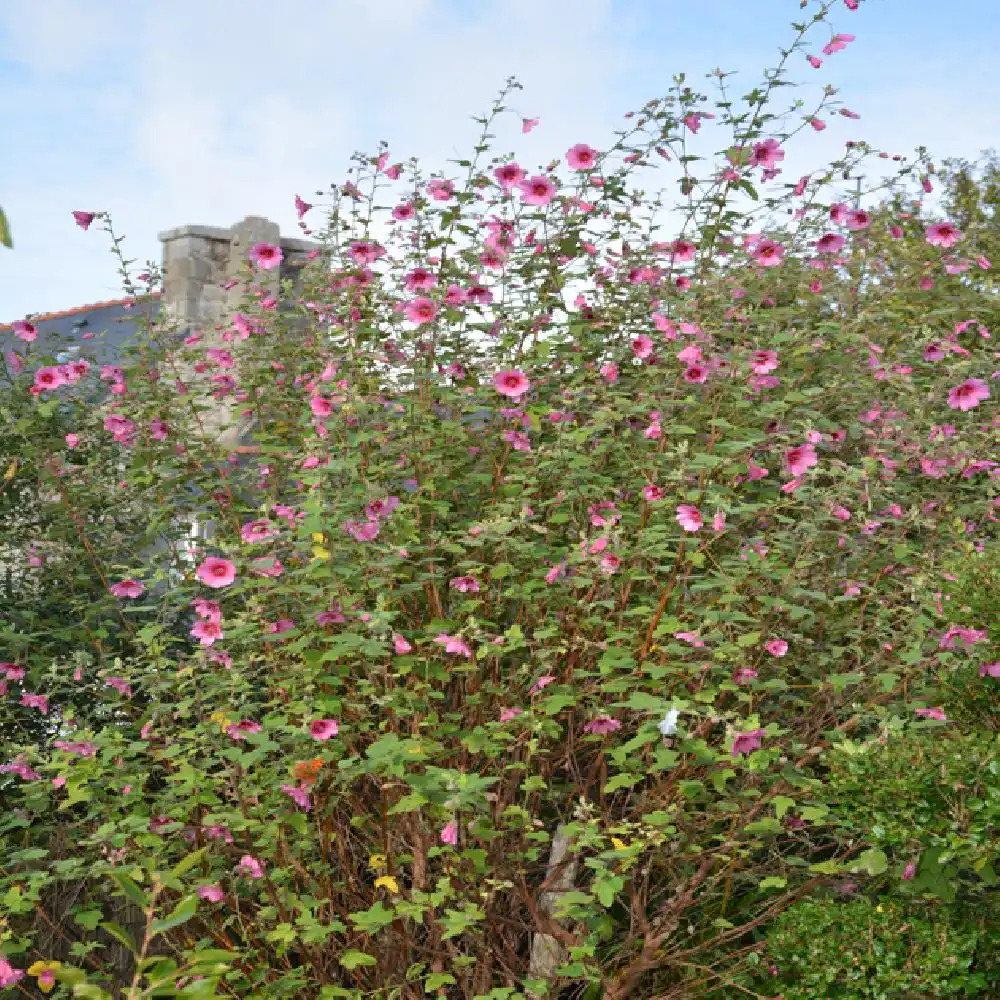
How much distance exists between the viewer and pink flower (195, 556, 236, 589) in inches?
150

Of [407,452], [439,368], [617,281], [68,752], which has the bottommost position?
[68,752]

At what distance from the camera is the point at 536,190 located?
15.2 ft

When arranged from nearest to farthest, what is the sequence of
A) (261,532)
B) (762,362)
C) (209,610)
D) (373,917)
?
(373,917) → (261,532) → (209,610) → (762,362)

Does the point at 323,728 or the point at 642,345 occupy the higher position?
the point at 642,345

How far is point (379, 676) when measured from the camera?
12.7 feet

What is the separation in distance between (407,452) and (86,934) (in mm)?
2192

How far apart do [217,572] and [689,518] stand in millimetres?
1435

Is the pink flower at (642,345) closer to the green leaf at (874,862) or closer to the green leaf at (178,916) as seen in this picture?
the green leaf at (874,862)

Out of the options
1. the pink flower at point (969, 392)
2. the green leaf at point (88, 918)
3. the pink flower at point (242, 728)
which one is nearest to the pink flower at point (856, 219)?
the pink flower at point (969, 392)

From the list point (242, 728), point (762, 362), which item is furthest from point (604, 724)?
point (762, 362)

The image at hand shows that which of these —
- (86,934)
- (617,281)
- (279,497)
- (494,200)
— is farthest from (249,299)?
(86,934)

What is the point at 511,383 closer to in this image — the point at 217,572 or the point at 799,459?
the point at 799,459

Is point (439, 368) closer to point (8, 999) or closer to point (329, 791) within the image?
point (329, 791)

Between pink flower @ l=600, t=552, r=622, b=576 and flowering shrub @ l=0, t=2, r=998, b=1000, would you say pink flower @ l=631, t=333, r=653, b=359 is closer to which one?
flowering shrub @ l=0, t=2, r=998, b=1000
